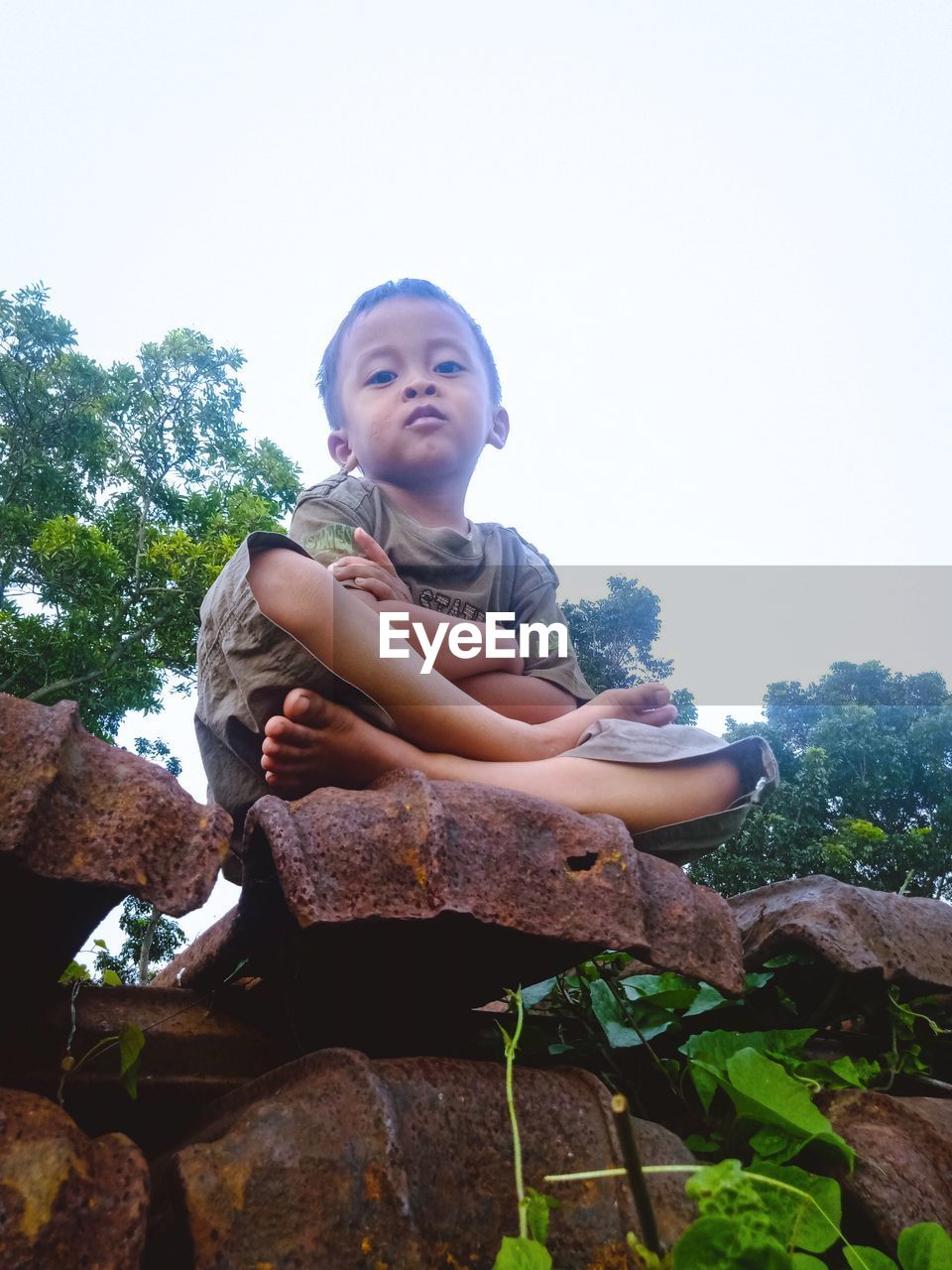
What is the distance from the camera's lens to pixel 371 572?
5.49 ft

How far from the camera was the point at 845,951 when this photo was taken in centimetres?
126

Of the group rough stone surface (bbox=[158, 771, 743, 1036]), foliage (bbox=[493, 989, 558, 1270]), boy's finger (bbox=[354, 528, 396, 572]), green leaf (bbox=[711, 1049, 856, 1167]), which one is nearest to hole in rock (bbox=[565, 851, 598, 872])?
rough stone surface (bbox=[158, 771, 743, 1036])

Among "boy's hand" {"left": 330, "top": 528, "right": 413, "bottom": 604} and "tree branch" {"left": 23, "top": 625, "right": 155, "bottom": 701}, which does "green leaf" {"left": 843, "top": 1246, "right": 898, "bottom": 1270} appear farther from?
"tree branch" {"left": 23, "top": 625, "right": 155, "bottom": 701}

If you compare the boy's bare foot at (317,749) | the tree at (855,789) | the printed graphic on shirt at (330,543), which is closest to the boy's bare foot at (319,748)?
the boy's bare foot at (317,749)

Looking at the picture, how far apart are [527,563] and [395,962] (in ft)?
4.17

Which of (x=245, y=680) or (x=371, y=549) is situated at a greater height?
(x=371, y=549)

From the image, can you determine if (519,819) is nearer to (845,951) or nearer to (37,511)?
(845,951)

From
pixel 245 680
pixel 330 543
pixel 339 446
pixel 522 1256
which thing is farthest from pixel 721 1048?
pixel 339 446

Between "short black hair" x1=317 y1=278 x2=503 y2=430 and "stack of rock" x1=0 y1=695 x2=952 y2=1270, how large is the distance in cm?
149

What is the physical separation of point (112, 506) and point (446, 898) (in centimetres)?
1172

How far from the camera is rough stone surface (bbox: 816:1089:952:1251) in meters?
1.03

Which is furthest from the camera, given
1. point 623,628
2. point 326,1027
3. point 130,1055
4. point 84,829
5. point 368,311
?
point 623,628

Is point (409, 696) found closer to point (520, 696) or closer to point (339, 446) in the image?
point (520, 696)

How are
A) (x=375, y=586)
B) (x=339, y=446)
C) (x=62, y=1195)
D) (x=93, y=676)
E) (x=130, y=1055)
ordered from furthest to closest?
1. (x=93, y=676)
2. (x=339, y=446)
3. (x=375, y=586)
4. (x=130, y=1055)
5. (x=62, y=1195)
